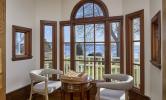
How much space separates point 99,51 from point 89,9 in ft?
3.42

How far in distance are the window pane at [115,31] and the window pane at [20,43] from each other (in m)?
2.05

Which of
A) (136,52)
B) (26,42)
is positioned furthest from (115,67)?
(26,42)

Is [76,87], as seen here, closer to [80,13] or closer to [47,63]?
[47,63]

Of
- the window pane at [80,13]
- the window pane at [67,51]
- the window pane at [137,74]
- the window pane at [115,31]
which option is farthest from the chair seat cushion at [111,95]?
the window pane at [80,13]

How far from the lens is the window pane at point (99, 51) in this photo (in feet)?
13.8

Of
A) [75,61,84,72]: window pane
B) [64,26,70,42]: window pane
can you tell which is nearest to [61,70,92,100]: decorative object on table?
[75,61,84,72]: window pane

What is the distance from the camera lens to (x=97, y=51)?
4.27 m

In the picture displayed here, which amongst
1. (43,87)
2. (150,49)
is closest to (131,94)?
(150,49)

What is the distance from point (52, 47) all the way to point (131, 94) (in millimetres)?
2185

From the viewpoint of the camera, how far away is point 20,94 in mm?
3883

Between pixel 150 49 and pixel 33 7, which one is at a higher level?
pixel 33 7

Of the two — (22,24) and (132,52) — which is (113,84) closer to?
(132,52)

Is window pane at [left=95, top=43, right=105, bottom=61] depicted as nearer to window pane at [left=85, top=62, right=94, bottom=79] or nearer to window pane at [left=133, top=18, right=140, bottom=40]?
window pane at [left=85, top=62, right=94, bottom=79]

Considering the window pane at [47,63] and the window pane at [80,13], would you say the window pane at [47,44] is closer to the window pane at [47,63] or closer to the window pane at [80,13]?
the window pane at [47,63]
